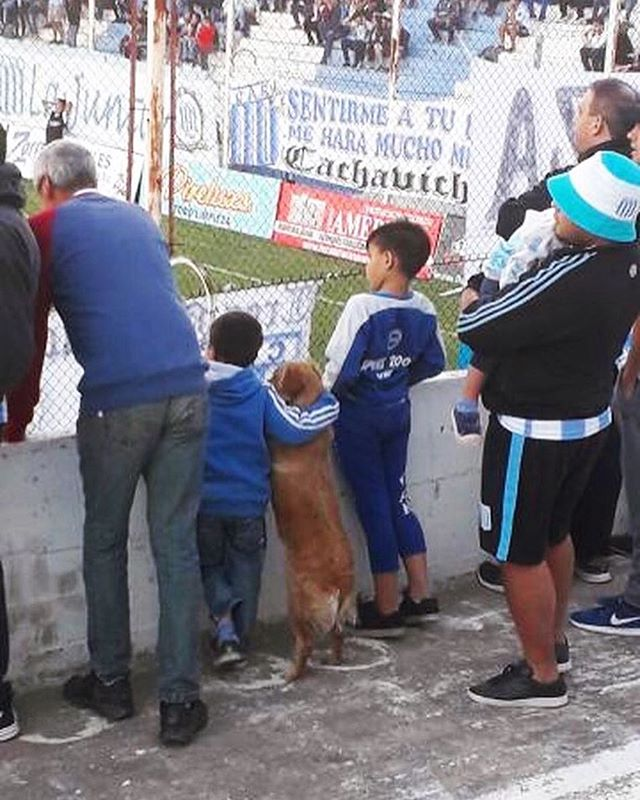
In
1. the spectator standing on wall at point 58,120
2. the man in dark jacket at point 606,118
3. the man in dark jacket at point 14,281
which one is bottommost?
the spectator standing on wall at point 58,120

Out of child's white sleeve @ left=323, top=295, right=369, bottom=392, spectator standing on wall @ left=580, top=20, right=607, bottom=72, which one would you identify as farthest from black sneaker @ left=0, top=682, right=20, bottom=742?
spectator standing on wall @ left=580, top=20, right=607, bottom=72

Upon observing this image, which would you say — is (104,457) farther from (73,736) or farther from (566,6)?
(566,6)

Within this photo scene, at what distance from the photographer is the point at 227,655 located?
5199 mm

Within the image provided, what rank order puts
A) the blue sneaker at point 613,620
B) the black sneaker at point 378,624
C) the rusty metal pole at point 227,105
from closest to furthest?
1. the black sneaker at point 378,624
2. the blue sneaker at point 613,620
3. the rusty metal pole at point 227,105

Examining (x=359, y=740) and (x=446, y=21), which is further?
(x=446, y=21)

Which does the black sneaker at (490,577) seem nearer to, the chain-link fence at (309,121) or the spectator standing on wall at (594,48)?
the chain-link fence at (309,121)

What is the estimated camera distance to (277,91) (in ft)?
57.9

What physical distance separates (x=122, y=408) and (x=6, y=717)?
1007 millimetres

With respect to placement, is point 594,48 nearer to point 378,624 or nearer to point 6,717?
point 378,624

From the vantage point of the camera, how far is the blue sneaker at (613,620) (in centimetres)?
569

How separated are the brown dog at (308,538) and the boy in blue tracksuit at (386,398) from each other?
22cm

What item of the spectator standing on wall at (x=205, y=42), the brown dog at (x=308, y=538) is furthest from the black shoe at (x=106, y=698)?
the spectator standing on wall at (x=205, y=42)

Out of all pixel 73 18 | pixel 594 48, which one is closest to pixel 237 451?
pixel 594 48

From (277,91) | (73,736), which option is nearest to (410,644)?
(73,736)
